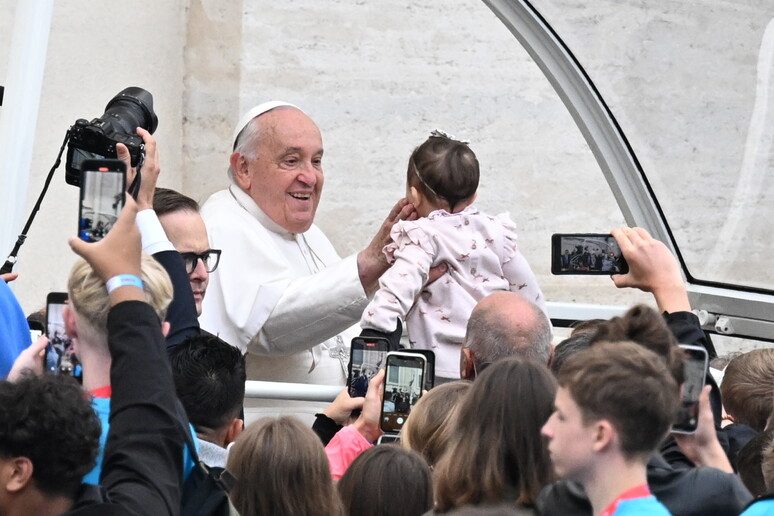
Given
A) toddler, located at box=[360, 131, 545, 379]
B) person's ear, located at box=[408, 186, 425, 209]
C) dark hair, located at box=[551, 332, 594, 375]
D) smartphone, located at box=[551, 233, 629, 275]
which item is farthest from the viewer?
person's ear, located at box=[408, 186, 425, 209]

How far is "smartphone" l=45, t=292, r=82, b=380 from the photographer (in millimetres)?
2488

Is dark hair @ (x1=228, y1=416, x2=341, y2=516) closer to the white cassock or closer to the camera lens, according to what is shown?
the camera lens

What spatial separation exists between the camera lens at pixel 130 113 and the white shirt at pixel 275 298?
1127 mm

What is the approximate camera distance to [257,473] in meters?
2.50

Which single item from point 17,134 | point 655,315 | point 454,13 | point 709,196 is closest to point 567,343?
point 655,315

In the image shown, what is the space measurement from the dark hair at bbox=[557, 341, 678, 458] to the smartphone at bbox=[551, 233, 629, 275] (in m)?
1.27

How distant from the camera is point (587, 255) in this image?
341 cm

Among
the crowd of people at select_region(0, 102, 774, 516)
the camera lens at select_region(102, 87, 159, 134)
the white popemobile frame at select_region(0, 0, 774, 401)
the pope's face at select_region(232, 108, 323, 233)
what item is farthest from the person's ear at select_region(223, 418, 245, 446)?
the white popemobile frame at select_region(0, 0, 774, 401)

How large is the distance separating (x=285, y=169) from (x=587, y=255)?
58.5 inches

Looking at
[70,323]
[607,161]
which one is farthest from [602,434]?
[607,161]

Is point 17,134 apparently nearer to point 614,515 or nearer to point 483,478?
point 483,478

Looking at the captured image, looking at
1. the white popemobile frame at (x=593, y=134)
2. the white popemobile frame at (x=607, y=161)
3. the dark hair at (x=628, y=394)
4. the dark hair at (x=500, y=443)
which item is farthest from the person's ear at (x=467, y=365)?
the white popemobile frame at (x=593, y=134)

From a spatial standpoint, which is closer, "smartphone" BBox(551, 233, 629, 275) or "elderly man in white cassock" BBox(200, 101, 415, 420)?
"smartphone" BBox(551, 233, 629, 275)

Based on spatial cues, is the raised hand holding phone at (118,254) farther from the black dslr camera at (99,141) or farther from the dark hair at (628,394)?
the black dslr camera at (99,141)
